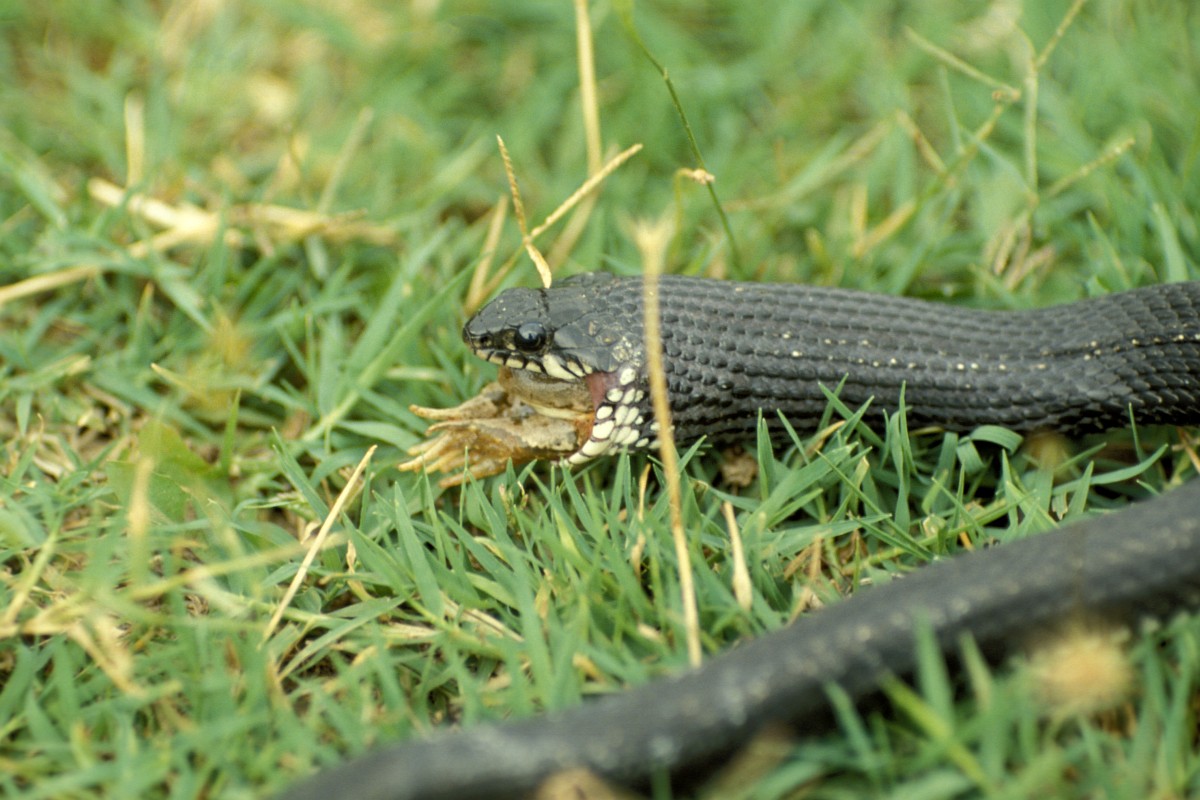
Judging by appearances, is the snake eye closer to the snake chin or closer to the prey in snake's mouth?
the prey in snake's mouth

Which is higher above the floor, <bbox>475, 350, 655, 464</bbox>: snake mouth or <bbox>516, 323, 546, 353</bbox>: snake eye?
<bbox>516, 323, 546, 353</bbox>: snake eye

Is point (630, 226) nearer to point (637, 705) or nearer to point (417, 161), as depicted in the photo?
point (417, 161)

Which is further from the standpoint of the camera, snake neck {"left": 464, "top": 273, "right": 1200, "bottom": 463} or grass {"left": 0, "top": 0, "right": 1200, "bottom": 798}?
snake neck {"left": 464, "top": 273, "right": 1200, "bottom": 463}

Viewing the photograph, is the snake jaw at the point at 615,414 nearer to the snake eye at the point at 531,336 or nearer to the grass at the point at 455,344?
the grass at the point at 455,344

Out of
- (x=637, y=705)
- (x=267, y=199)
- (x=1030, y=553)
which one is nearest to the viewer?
(x=637, y=705)

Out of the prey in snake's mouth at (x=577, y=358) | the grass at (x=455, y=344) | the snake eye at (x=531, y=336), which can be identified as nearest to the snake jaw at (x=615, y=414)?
the prey in snake's mouth at (x=577, y=358)

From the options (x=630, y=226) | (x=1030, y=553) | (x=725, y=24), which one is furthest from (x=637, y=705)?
(x=725, y=24)

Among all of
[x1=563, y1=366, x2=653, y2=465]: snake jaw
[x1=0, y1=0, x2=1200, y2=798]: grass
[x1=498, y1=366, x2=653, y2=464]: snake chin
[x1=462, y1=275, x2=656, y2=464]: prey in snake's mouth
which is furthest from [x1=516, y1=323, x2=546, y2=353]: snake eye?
[x1=0, y1=0, x2=1200, y2=798]: grass
